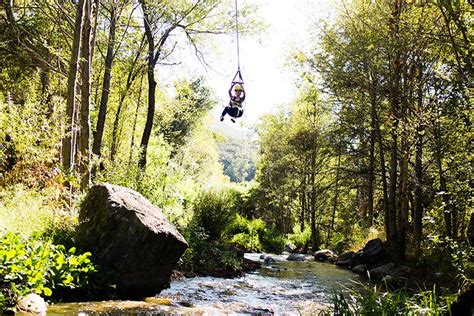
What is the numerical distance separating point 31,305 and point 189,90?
1402cm

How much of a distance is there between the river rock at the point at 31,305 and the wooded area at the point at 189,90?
1671 mm

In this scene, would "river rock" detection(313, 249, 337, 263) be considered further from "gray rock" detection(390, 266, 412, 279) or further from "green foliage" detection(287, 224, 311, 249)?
"green foliage" detection(287, 224, 311, 249)

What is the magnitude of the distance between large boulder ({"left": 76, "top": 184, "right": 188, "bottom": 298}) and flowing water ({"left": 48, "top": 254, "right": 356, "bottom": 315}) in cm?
43

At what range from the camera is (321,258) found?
1841cm

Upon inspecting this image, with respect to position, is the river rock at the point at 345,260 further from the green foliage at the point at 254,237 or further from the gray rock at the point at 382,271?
the green foliage at the point at 254,237

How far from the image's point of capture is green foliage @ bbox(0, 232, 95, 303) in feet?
16.4

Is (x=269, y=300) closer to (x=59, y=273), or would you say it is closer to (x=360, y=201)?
(x=59, y=273)

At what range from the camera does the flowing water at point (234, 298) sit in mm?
5891

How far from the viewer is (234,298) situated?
8.05m

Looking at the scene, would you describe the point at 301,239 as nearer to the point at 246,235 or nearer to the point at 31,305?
the point at 246,235

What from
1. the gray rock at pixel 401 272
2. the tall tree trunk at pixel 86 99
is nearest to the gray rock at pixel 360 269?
the gray rock at pixel 401 272

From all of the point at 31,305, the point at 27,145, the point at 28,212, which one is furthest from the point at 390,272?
the point at 27,145

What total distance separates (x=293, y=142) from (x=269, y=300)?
59.6 feet

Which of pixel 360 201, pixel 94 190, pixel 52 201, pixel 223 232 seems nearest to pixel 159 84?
pixel 223 232
